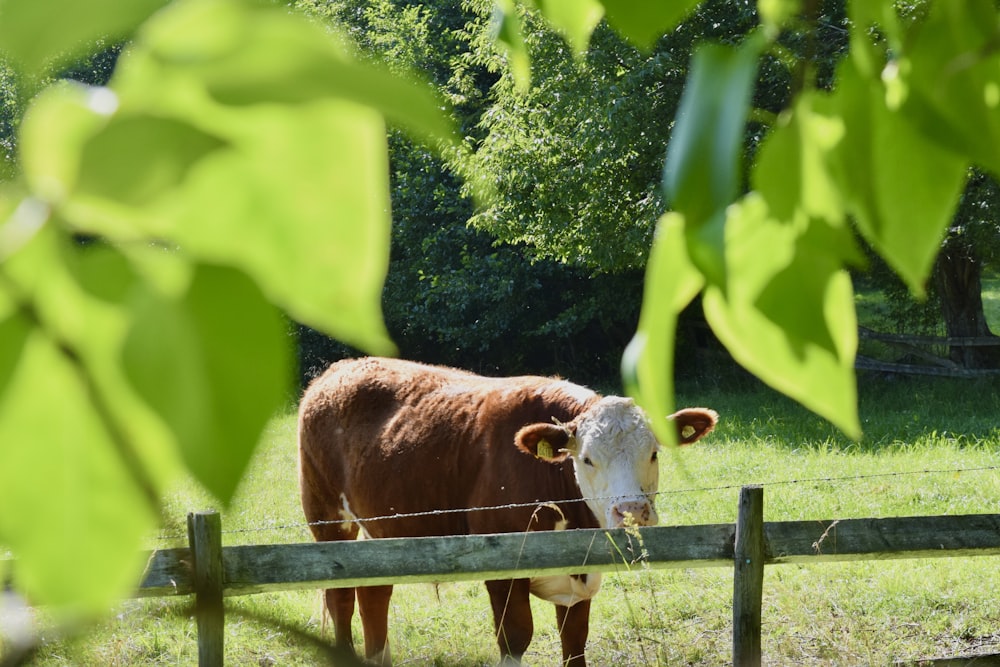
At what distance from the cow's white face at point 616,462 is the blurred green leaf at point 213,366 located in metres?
3.25

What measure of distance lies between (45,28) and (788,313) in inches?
8.7

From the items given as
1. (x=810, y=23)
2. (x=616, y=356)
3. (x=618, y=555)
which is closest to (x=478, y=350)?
(x=616, y=356)

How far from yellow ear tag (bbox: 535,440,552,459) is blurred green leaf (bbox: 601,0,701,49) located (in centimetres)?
317

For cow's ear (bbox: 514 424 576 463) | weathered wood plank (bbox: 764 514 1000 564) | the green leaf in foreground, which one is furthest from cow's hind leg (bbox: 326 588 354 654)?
the green leaf in foreground

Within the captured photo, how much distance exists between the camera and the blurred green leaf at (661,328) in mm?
302

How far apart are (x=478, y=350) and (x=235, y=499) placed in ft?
46.2

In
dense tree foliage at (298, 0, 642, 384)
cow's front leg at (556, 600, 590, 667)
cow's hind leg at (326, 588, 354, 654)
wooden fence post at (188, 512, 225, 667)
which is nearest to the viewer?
wooden fence post at (188, 512, 225, 667)

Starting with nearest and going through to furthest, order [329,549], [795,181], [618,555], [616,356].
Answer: [795,181]
[329,549]
[618,555]
[616,356]

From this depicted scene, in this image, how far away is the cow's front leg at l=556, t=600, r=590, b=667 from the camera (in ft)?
12.5

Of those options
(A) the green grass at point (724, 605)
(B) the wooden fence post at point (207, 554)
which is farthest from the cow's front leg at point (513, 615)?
(B) the wooden fence post at point (207, 554)

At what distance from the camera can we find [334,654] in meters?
0.37

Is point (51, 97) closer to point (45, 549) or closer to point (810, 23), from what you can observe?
point (45, 549)

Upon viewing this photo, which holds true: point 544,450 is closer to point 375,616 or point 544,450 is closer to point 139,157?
point 375,616

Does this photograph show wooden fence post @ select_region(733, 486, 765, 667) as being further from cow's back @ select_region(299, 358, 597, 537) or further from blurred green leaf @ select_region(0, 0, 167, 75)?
blurred green leaf @ select_region(0, 0, 167, 75)
